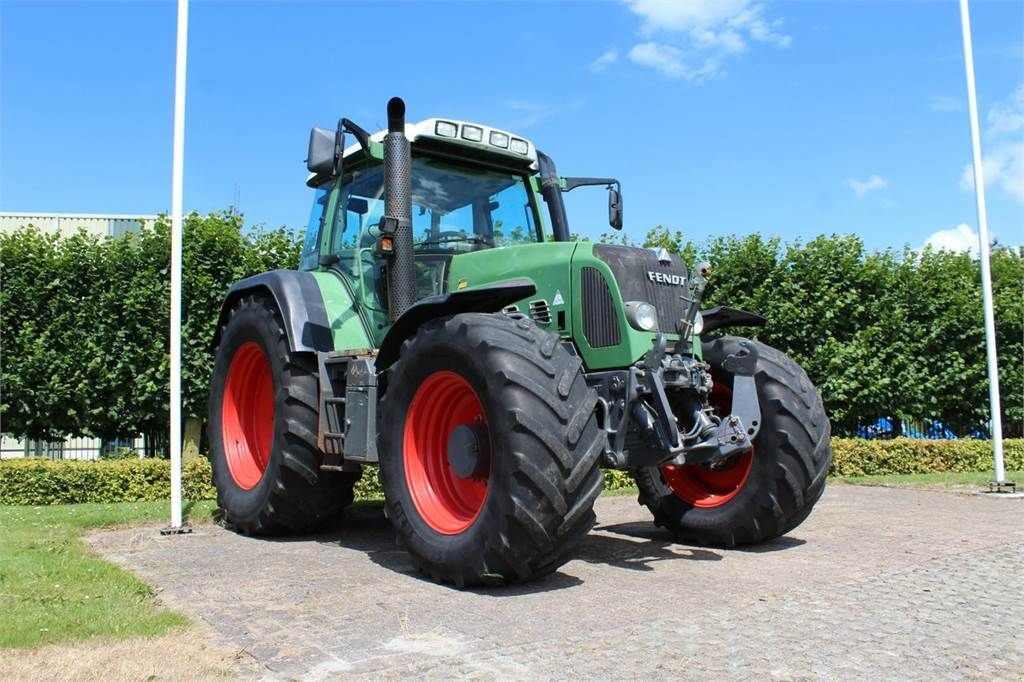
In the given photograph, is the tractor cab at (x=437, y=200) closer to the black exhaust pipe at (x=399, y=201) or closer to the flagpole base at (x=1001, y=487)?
the black exhaust pipe at (x=399, y=201)

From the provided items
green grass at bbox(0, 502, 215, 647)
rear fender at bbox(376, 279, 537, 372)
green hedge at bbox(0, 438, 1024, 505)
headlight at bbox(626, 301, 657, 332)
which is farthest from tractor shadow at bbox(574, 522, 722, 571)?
green hedge at bbox(0, 438, 1024, 505)

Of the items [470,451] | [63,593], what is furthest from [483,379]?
[63,593]

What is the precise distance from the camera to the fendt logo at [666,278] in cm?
610

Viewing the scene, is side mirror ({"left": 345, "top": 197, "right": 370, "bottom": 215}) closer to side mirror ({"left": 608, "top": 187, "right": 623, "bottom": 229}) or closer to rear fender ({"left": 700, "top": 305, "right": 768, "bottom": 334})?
side mirror ({"left": 608, "top": 187, "right": 623, "bottom": 229})

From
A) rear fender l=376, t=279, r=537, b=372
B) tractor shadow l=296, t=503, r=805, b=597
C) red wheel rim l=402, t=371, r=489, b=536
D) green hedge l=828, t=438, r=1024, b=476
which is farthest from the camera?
green hedge l=828, t=438, r=1024, b=476

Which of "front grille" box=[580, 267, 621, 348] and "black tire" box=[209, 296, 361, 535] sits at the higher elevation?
"front grille" box=[580, 267, 621, 348]

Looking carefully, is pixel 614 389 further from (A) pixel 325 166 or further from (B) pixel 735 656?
(A) pixel 325 166

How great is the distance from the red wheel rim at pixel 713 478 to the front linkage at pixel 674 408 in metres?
0.64

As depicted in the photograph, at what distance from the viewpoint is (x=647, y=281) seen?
6.05 meters

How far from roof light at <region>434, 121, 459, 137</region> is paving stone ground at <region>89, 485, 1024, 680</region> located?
315 centimetres

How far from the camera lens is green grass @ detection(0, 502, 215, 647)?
4.11m

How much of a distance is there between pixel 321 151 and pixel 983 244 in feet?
28.1

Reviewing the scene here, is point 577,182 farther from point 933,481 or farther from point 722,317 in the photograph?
point 933,481

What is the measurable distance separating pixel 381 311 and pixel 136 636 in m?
3.40
